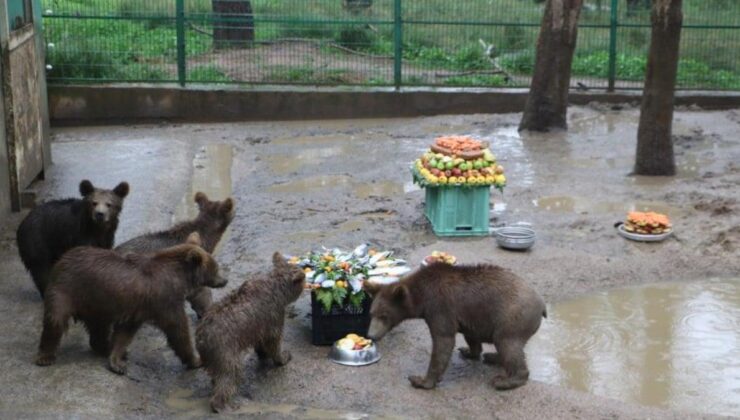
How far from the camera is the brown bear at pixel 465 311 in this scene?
26.5ft

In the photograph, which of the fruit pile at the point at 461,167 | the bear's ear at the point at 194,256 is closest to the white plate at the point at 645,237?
the fruit pile at the point at 461,167

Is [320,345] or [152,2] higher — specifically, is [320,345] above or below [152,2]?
below

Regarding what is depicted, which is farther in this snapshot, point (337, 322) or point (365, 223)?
point (365, 223)

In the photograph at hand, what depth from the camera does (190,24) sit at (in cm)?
2008

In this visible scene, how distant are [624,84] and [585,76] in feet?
2.76

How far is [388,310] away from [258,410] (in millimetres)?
1233

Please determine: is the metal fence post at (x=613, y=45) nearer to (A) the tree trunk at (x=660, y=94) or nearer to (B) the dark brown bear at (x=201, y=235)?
(A) the tree trunk at (x=660, y=94)

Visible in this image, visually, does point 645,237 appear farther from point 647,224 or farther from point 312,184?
point 312,184

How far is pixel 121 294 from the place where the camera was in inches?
314

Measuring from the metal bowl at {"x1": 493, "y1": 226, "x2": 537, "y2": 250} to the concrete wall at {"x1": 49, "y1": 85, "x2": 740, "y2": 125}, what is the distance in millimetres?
8065

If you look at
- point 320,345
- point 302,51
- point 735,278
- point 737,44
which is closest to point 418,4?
point 302,51

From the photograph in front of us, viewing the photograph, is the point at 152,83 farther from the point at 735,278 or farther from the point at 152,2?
the point at 735,278

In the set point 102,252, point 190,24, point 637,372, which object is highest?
point 190,24

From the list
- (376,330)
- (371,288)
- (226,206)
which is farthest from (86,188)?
(376,330)
